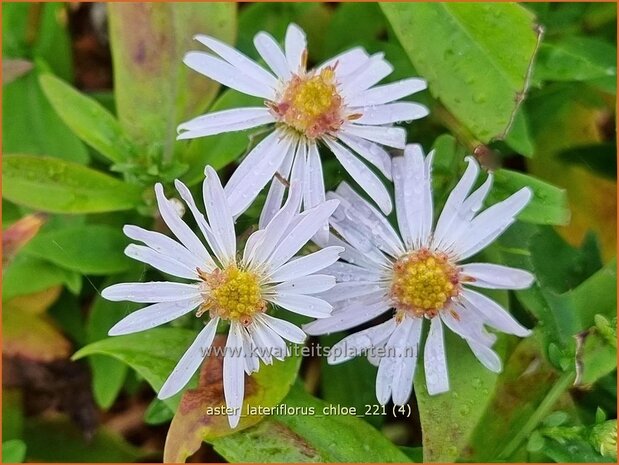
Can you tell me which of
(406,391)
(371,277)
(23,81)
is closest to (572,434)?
(406,391)

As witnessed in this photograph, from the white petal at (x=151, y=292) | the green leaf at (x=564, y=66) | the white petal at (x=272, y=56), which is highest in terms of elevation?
the green leaf at (x=564, y=66)

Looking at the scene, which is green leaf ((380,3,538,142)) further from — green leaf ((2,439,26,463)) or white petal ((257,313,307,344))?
green leaf ((2,439,26,463))

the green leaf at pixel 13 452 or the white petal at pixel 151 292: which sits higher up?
the white petal at pixel 151 292

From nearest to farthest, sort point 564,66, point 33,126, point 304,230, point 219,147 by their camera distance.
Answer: point 304,230 < point 219,147 < point 564,66 < point 33,126

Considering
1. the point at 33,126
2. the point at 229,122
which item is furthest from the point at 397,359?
the point at 33,126

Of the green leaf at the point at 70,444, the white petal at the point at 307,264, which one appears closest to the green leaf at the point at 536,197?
the white petal at the point at 307,264

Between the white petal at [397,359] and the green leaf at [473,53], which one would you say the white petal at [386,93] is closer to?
the green leaf at [473,53]

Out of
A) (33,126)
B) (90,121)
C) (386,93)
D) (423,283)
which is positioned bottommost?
(423,283)

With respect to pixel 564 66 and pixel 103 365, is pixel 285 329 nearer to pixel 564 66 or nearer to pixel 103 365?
pixel 103 365
